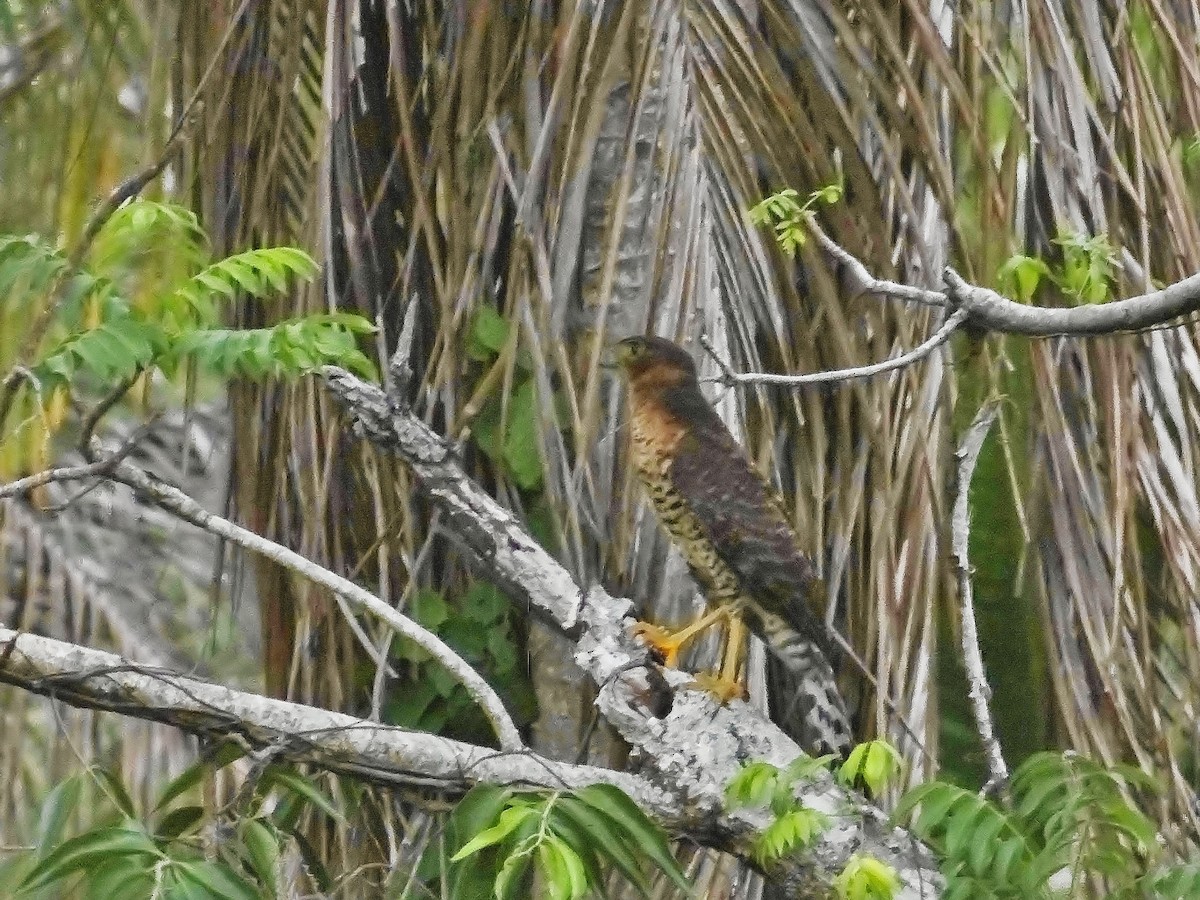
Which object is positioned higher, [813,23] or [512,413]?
[813,23]

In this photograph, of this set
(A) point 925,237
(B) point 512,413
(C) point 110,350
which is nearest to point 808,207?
(A) point 925,237

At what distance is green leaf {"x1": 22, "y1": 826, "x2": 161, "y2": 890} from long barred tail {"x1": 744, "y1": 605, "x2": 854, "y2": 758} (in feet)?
3.72

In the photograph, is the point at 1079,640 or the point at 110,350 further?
the point at 1079,640

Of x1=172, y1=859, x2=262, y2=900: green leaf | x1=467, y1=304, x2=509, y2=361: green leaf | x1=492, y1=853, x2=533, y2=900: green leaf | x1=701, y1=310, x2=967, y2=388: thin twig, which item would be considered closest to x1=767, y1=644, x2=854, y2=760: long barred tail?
x1=467, y1=304, x2=509, y2=361: green leaf

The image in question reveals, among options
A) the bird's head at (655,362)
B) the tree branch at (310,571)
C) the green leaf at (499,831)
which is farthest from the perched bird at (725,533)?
the green leaf at (499,831)

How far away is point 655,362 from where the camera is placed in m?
2.46

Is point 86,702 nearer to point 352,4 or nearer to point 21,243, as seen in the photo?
point 21,243

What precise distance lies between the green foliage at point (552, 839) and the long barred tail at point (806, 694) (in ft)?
2.35

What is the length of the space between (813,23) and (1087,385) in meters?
0.66

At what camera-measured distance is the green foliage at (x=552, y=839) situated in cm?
155

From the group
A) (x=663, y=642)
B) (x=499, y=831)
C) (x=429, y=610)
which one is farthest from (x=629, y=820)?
(x=429, y=610)

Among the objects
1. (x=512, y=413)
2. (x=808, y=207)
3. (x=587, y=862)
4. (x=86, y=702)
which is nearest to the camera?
(x=587, y=862)

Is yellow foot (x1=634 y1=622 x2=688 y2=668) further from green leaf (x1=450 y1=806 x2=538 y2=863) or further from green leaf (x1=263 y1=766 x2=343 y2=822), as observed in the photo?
green leaf (x1=450 y1=806 x2=538 y2=863)

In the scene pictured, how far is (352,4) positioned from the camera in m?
2.46
